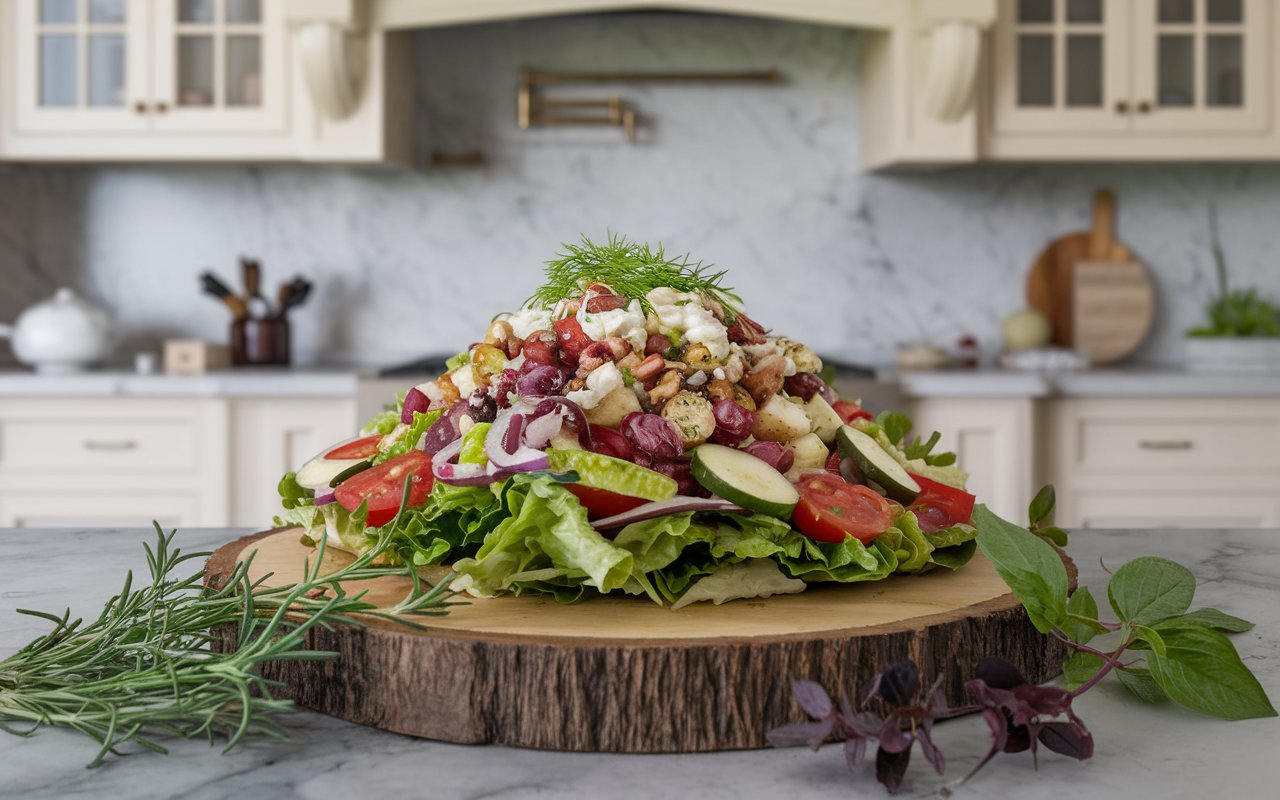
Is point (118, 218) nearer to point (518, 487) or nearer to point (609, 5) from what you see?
point (609, 5)

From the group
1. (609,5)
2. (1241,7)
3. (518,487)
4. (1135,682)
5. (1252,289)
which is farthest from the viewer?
(1252,289)

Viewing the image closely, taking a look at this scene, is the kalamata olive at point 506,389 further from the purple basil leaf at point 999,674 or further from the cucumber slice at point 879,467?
the purple basil leaf at point 999,674

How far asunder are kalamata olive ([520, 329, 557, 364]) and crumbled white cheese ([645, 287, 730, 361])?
0.35 ft

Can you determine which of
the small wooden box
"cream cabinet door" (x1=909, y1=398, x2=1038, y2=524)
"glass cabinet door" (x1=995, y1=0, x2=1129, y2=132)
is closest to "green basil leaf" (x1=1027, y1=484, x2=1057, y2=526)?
"cream cabinet door" (x1=909, y1=398, x2=1038, y2=524)

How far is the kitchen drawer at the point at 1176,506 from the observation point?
11.2 ft

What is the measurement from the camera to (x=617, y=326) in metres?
1.17

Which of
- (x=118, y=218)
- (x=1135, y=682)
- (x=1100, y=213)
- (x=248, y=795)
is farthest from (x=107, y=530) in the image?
(x=1100, y=213)

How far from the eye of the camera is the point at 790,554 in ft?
3.41

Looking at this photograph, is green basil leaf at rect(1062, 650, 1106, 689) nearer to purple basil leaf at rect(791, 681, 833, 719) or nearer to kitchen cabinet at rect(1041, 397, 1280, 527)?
purple basil leaf at rect(791, 681, 833, 719)

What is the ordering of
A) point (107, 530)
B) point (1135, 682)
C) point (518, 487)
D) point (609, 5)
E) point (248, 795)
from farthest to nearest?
point (609, 5)
point (107, 530)
point (518, 487)
point (1135, 682)
point (248, 795)

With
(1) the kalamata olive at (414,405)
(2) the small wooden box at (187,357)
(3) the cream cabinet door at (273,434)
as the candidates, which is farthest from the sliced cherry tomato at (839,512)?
(2) the small wooden box at (187,357)

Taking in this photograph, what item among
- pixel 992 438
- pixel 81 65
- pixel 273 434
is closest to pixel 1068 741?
pixel 992 438

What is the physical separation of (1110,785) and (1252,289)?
3623 mm

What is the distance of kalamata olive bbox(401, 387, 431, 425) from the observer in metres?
1.35
